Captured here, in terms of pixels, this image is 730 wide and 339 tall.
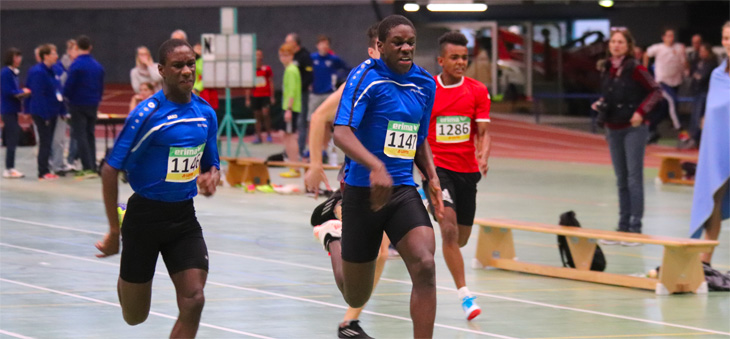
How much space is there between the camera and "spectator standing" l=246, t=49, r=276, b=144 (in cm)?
2425

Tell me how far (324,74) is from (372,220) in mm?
13866

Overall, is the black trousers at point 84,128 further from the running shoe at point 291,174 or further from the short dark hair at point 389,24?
the short dark hair at point 389,24

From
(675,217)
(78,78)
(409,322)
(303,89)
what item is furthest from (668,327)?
(303,89)

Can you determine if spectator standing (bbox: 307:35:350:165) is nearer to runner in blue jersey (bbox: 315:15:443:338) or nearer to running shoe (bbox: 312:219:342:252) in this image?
running shoe (bbox: 312:219:342:252)

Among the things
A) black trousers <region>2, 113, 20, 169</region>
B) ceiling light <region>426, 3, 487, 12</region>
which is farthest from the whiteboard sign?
ceiling light <region>426, 3, 487, 12</region>

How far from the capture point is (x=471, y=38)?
105 feet

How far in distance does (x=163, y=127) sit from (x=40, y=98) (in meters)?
12.6

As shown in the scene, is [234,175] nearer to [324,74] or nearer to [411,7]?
[324,74]

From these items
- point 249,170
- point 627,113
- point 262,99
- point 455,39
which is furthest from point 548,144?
point 455,39

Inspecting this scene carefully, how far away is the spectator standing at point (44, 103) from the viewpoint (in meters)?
17.7

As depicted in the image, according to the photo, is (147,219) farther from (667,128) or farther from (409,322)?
(667,128)

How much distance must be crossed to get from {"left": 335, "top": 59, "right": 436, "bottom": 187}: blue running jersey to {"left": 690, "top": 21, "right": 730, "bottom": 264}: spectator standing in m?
4.24

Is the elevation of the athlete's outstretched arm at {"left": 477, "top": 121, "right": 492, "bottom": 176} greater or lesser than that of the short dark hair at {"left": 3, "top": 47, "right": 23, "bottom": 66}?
lesser

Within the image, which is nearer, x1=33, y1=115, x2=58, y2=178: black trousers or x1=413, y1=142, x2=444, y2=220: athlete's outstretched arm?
x1=413, y1=142, x2=444, y2=220: athlete's outstretched arm
